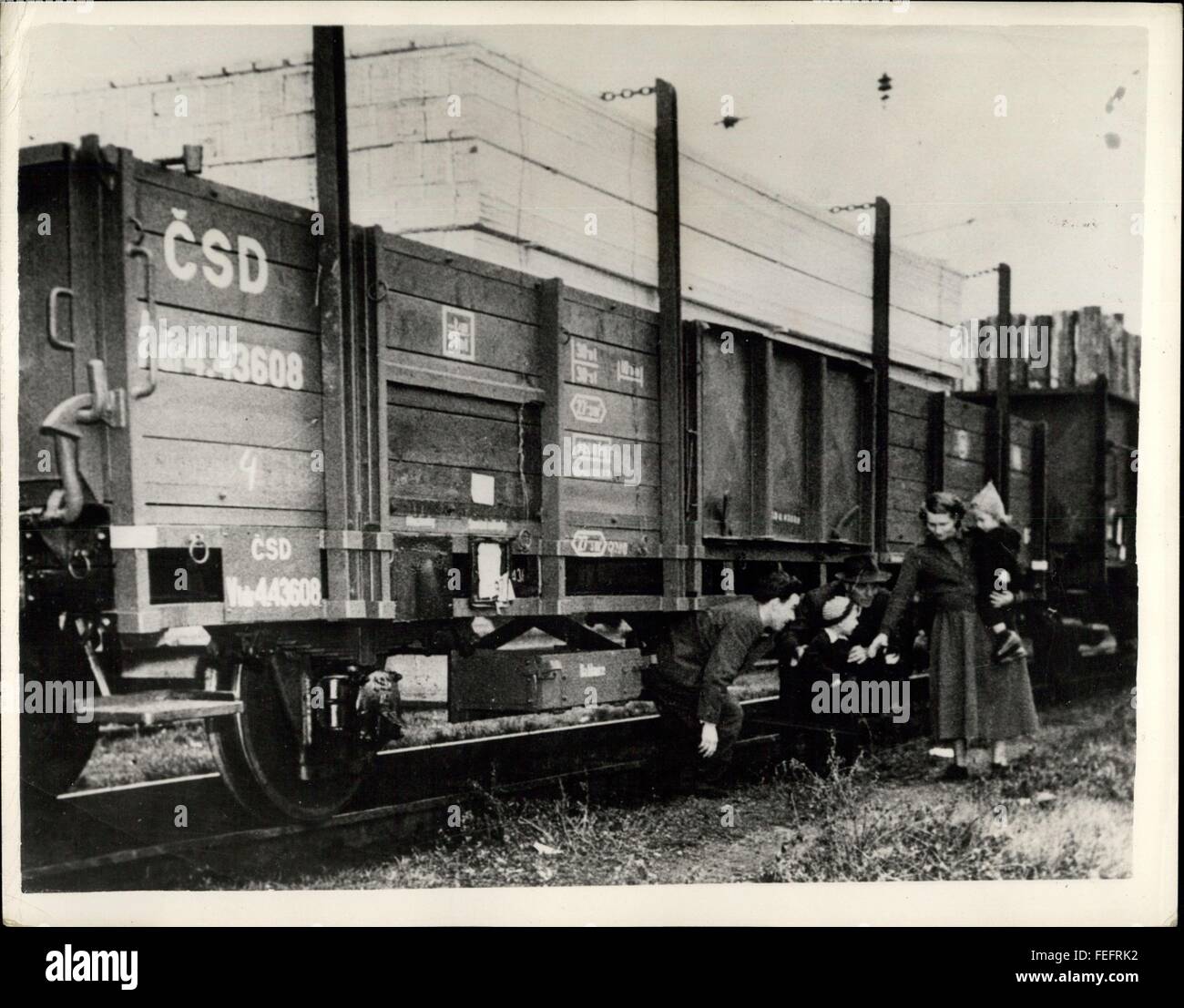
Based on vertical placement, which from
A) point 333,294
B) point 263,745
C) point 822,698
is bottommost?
point 822,698

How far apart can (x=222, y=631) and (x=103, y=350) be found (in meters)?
1.18

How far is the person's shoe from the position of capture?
22.1 feet

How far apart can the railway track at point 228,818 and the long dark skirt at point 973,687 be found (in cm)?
116

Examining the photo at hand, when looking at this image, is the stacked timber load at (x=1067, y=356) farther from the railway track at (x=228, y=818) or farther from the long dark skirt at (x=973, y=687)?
the railway track at (x=228, y=818)

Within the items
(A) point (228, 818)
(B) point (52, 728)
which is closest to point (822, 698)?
(A) point (228, 818)

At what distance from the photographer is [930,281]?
736 centimetres

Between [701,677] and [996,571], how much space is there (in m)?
1.83

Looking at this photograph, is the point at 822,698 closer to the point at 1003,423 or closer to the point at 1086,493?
the point at 1003,423

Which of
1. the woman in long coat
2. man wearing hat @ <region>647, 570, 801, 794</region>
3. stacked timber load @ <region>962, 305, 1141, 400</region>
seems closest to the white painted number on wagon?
man wearing hat @ <region>647, 570, 801, 794</region>

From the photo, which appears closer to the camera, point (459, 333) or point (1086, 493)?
point (459, 333)

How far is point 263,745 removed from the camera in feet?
16.8

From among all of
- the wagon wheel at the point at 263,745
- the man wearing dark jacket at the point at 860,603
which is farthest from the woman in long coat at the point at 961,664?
the wagon wheel at the point at 263,745

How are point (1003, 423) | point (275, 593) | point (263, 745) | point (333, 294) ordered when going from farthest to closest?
point (1003, 423)
point (263, 745)
point (333, 294)
point (275, 593)

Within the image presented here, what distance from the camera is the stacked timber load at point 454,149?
17.0 feet
